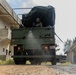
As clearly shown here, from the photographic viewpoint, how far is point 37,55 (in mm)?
15930

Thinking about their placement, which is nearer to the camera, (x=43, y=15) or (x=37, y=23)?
(x=37, y=23)

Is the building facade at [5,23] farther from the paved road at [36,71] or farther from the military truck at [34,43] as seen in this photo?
the paved road at [36,71]

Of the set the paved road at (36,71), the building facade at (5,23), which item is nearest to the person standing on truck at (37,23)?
the paved road at (36,71)

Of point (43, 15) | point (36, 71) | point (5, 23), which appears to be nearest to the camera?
point (36, 71)

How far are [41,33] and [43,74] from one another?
25.4 ft

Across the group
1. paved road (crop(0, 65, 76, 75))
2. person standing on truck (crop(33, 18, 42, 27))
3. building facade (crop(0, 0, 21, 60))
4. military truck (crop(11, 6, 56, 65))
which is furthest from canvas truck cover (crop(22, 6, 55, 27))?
building facade (crop(0, 0, 21, 60))

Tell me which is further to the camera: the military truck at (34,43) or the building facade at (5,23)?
the building facade at (5,23)

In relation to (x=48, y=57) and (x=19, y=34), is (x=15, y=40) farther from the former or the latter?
(x=48, y=57)

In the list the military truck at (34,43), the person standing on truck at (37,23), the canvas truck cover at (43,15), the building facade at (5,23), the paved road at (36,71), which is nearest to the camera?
the paved road at (36,71)

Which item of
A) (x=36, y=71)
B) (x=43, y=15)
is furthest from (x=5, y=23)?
(x=36, y=71)

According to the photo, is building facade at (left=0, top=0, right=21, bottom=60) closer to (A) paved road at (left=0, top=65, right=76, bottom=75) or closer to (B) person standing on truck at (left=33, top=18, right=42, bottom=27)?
(B) person standing on truck at (left=33, top=18, right=42, bottom=27)

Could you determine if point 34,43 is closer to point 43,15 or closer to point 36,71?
point 43,15

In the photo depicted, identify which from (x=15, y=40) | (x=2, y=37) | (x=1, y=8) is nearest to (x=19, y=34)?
(x=15, y=40)

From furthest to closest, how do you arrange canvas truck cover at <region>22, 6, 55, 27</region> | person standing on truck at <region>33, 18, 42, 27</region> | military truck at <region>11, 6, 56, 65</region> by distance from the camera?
1. canvas truck cover at <region>22, 6, 55, 27</region>
2. person standing on truck at <region>33, 18, 42, 27</region>
3. military truck at <region>11, 6, 56, 65</region>
